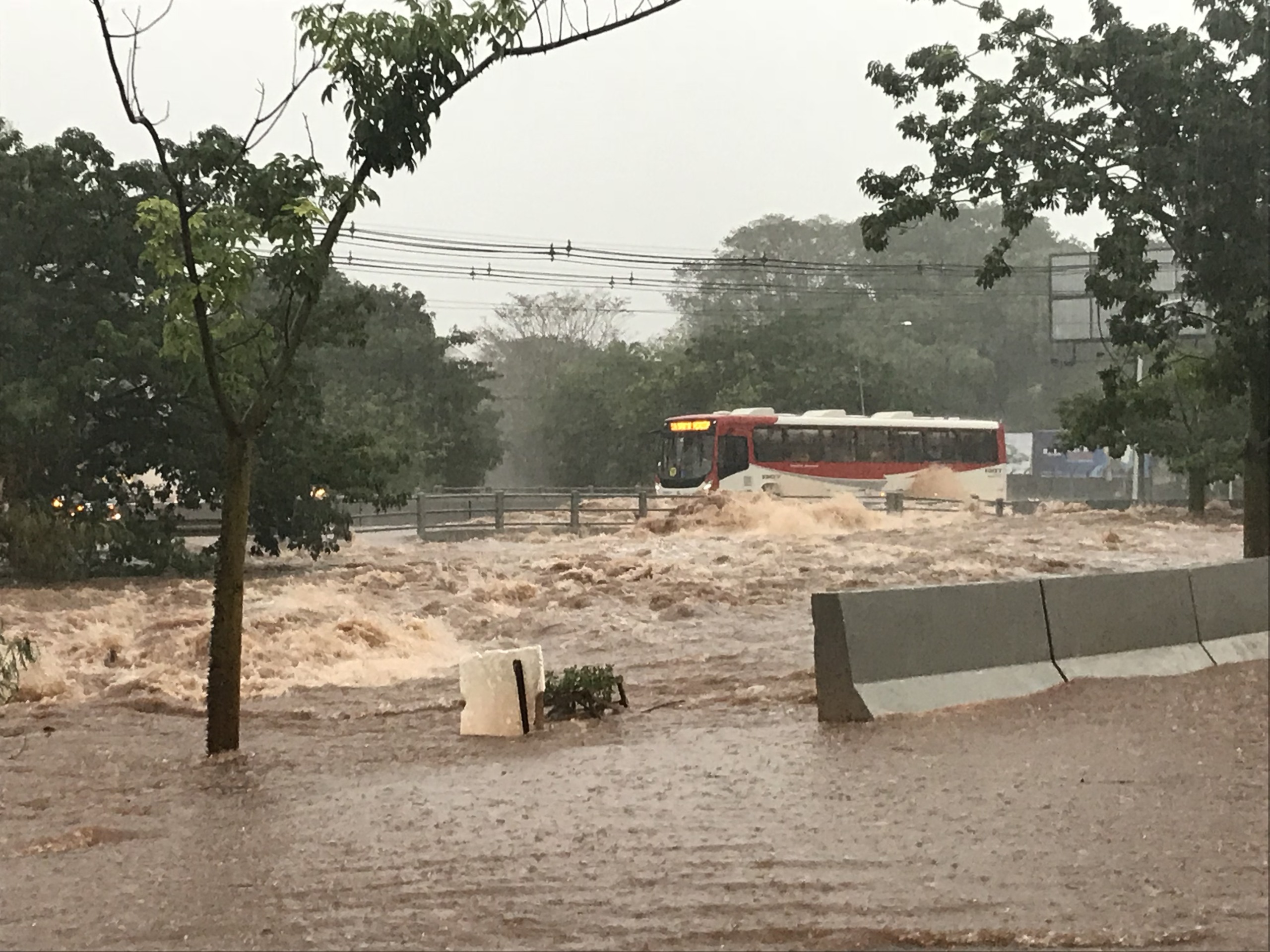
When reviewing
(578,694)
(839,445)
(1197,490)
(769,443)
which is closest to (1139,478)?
(1197,490)

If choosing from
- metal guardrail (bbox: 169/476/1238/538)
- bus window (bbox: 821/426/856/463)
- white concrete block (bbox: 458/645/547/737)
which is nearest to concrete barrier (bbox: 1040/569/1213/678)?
white concrete block (bbox: 458/645/547/737)

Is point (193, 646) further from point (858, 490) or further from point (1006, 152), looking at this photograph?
point (858, 490)

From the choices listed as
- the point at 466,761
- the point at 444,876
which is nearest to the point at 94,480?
the point at 466,761

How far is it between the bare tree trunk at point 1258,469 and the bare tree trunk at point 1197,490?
1035cm

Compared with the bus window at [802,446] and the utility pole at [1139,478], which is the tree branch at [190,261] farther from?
the bus window at [802,446]

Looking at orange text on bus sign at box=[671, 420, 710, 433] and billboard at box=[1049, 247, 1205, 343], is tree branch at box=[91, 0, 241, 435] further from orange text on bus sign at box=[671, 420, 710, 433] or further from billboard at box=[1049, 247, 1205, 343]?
orange text on bus sign at box=[671, 420, 710, 433]

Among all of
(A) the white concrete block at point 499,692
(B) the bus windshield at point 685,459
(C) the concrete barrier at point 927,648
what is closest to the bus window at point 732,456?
(B) the bus windshield at point 685,459

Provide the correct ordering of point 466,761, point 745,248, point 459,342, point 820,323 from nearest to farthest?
point 466,761 → point 820,323 → point 459,342 → point 745,248

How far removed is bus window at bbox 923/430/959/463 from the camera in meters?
42.7

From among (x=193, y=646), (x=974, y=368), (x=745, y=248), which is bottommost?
(x=193, y=646)

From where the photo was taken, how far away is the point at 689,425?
147ft

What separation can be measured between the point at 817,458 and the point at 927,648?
33069mm

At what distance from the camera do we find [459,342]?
54.3m

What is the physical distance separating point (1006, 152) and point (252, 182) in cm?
1127
